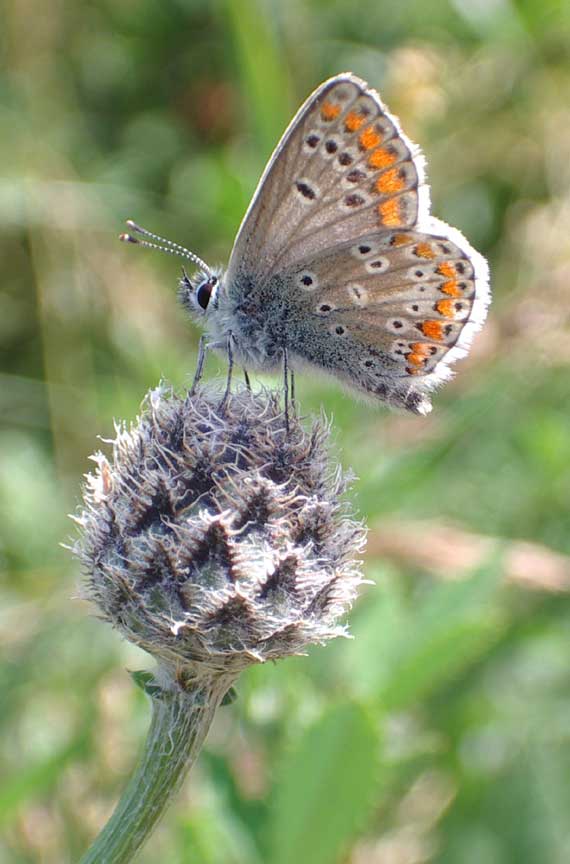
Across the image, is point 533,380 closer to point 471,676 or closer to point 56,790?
point 471,676

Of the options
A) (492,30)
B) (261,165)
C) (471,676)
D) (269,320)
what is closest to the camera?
(269,320)

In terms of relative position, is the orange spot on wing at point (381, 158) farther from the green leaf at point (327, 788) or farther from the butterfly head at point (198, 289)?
the green leaf at point (327, 788)

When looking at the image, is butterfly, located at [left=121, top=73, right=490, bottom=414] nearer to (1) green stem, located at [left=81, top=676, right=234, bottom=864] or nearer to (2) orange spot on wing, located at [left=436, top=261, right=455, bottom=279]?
(2) orange spot on wing, located at [left=436, top=261, right=455, bottom=279]

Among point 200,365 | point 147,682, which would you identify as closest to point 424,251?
point 200,365

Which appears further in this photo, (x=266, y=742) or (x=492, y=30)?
(x=492, y=30)

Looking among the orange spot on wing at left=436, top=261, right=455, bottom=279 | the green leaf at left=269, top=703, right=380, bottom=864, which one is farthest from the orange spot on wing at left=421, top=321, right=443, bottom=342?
the green leaf at left=269, top=703, right=380, bottom=864

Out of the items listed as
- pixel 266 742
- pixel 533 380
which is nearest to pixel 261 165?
pixel 533 380
